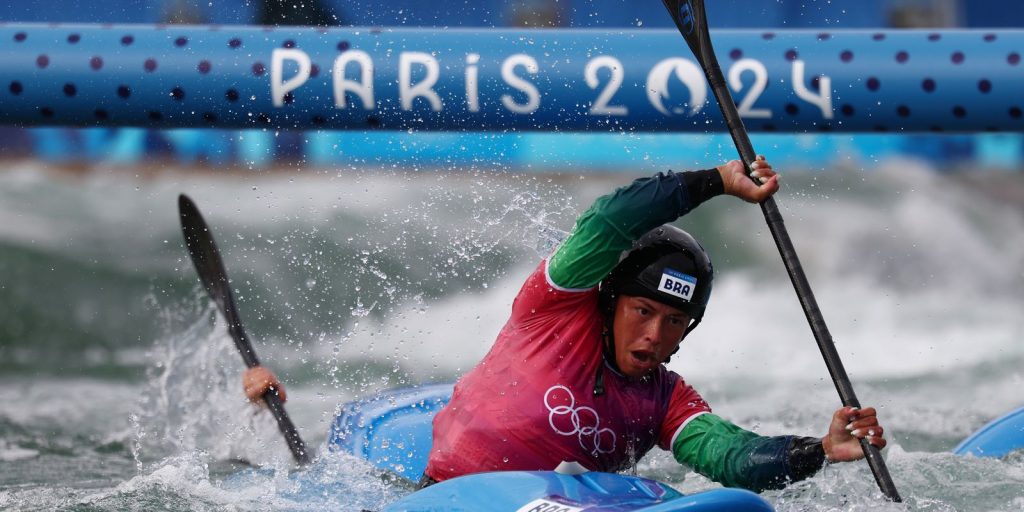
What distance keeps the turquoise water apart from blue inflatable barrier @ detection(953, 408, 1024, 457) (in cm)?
129

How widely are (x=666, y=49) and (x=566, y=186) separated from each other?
1.20 metres

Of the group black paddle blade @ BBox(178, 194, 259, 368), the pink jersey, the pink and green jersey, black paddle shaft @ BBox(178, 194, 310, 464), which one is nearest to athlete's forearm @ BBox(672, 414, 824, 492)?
the pink and green jersey

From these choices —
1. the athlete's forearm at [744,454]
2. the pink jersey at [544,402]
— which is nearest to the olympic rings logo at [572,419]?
the pink jersey at [544,402]

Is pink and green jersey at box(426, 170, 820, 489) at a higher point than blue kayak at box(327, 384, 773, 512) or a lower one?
higher

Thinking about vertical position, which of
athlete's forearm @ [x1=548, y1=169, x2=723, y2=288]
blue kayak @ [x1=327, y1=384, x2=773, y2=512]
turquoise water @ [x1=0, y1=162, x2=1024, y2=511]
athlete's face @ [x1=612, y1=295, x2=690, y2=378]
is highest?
turquoise water @ [x1=0, y1=162, x2=1024, y2=511]

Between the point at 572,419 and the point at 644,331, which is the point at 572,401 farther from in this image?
the point at 644,331

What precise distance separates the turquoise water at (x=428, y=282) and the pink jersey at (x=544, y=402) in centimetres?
215

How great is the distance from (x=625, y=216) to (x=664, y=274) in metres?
0.16

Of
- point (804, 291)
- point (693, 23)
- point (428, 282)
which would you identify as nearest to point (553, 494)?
point (804, 291)

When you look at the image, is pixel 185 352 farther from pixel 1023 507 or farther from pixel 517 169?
pixel 1023 507

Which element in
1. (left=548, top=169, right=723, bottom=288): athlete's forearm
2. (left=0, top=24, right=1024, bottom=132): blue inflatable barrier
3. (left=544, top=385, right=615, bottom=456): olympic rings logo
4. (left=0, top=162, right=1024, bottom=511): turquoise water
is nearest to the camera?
(left=548, top=169, right=723, bottom=288): athlete's forearm

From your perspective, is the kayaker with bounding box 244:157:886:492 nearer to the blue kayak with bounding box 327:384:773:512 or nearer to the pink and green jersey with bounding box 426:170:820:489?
the pink and green jersey with bounding box 426:170:820:489

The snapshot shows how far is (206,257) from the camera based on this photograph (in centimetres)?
414

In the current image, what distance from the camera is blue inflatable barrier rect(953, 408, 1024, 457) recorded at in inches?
141
